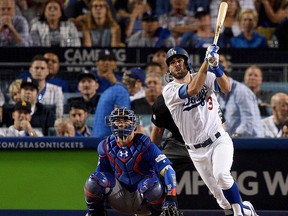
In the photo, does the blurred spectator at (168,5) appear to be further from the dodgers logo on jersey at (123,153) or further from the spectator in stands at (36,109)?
the dodgers logo on jersey at (123,153)

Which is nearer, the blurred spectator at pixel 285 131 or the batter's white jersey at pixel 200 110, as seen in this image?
the batter's white jersey at pixel 200 110

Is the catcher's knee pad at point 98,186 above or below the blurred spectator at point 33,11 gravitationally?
below

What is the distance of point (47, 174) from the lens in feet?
30.7

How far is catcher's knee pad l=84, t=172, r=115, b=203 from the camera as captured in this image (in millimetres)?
8008

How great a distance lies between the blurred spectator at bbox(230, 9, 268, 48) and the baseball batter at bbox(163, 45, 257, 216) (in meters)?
4.02

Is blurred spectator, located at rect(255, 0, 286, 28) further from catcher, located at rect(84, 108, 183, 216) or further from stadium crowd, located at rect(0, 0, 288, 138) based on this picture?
catcher, located at rect(84, 108, 183, 216)

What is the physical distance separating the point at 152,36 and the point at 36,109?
2843 millimetres

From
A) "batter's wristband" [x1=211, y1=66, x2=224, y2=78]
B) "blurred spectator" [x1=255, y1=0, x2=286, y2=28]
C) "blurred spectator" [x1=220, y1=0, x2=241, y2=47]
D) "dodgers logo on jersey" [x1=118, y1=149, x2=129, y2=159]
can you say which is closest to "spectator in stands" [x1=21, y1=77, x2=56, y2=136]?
"dodgers logo on jersey" [x1=118, y1=149, x2=129, y2=159]

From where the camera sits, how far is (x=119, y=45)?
12.4m

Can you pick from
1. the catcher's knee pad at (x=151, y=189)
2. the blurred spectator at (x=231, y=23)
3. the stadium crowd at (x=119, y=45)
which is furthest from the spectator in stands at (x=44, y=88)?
the blurred spectator at (x=231, y=23)

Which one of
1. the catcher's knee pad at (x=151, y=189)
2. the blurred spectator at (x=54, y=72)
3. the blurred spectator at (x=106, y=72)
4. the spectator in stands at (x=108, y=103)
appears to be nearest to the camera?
the catcher's knee pad at (x=151, y=189)

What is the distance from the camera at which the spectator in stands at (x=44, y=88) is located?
406 inches

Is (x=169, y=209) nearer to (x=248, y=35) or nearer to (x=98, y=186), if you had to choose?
(x=98, y=186)

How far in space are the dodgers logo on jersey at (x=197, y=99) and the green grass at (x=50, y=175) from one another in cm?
146
